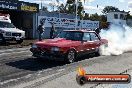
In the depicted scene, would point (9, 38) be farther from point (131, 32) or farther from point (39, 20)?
point (131, 32)

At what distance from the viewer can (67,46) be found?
12.0m

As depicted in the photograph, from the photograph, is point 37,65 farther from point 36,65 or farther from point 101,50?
point 101,50

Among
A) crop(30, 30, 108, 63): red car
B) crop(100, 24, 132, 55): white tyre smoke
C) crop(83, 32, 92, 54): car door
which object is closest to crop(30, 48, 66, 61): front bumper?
crop(30, 30, 108, 63): red car

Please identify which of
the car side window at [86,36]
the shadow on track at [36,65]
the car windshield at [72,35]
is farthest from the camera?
the car side window at [86,36]

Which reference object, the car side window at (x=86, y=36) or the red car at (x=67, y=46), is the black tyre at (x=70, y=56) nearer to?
the red car at (x=67, y=46)

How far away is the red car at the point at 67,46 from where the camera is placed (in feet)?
38.0

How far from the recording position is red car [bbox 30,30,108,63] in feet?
38.0

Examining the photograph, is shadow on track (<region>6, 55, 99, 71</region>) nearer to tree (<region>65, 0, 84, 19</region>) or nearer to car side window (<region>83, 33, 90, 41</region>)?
car side window (<region>83, 33, 90, 41</region>)

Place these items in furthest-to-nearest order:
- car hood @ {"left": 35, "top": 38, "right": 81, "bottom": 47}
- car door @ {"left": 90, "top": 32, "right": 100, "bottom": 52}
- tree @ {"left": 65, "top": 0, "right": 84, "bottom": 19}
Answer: tree @ {"left": 65, "top": 0, "right": 84, "bottom": 19} < car door @ {"left": 90, "top": 32, "right": 100, "bottom": 52} < car hood @ {"left": 35, "top": 38, "right": 81, "bottom": 47}

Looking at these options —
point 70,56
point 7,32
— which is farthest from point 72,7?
point 70,56

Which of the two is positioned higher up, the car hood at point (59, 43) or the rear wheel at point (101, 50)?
the car hood at point (59, 43)

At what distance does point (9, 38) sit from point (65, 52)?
457 inches

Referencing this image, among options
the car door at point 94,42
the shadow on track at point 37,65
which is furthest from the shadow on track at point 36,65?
the car door at point 94,42

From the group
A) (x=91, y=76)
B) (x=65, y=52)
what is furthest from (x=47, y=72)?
(x=91, y=76)
